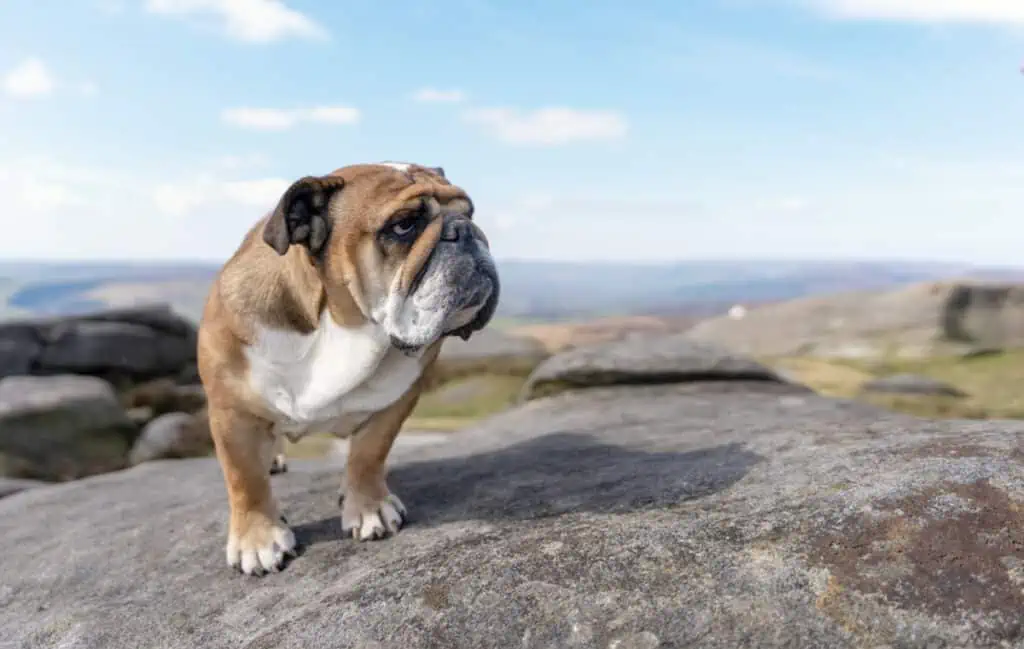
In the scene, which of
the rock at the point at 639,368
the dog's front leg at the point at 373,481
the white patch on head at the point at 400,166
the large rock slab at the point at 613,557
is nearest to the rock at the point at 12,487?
the large rock slab at the point at 613,557

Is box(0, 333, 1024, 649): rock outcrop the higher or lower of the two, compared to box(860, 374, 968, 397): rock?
higher

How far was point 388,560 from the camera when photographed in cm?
430

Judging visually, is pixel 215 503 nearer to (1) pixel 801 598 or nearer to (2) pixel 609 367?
(1) pixel 801 598

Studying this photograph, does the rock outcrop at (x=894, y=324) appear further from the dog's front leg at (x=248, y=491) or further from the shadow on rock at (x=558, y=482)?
the dog's front leg at (x=248, y=491)

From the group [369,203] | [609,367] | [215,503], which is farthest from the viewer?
[609,367]

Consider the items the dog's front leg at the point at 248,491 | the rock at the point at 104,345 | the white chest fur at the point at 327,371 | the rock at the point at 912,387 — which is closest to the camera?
the white chest fur at the point at 327,371

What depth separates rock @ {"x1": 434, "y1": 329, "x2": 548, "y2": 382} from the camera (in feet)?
67.1

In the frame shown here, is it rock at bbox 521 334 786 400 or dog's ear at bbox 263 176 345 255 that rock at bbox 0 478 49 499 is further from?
dog's ear at bbox 263 176 345 255

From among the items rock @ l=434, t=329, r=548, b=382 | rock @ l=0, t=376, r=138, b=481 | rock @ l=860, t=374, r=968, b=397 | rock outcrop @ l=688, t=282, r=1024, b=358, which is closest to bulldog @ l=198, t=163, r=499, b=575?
rock @ l=0, t=376, r=138, b=481

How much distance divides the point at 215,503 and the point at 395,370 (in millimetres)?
2452

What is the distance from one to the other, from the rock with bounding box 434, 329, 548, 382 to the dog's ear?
15898 millimetres

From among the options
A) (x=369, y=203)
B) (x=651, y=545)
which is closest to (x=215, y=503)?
(x=369, y=203)

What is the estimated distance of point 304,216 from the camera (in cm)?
409

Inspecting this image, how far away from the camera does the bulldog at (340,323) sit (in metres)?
4.01
